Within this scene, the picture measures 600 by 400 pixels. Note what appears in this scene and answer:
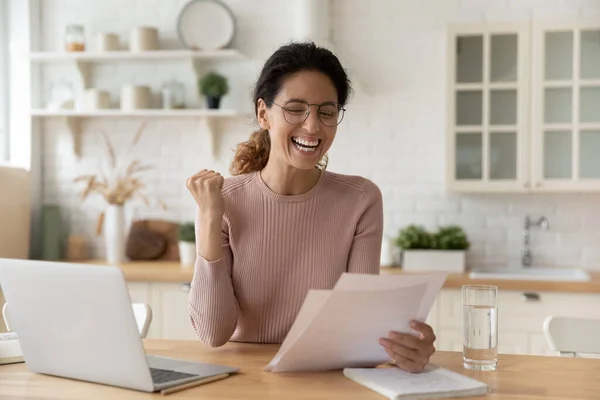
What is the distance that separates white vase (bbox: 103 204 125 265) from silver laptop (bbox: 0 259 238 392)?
110 inches

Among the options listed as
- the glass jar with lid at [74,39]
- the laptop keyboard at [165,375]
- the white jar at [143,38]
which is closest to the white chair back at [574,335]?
the laptop keyboard at [165,375]

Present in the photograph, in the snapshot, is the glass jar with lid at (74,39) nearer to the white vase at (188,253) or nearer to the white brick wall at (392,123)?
the white brick wall at (392,123)

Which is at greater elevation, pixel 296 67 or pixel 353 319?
pixel 296 67

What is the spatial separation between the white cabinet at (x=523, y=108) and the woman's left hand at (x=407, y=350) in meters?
2.49

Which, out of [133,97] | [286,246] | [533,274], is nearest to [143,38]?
[133,97]

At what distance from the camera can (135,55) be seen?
4457 millimetres

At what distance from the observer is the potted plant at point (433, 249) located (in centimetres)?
410

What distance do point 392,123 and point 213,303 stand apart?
260 centimetres

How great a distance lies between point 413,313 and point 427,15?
116 inches

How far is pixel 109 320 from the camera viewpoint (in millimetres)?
1515

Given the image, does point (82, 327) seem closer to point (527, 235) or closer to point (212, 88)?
point (212, 88)

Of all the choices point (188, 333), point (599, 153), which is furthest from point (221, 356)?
point (599, 153)

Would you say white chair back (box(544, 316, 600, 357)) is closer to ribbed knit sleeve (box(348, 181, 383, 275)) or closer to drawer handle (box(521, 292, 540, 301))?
ribbed knit sleeve (box(348, 181, 383, 275))

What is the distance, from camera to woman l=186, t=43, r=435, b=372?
6.59ft
